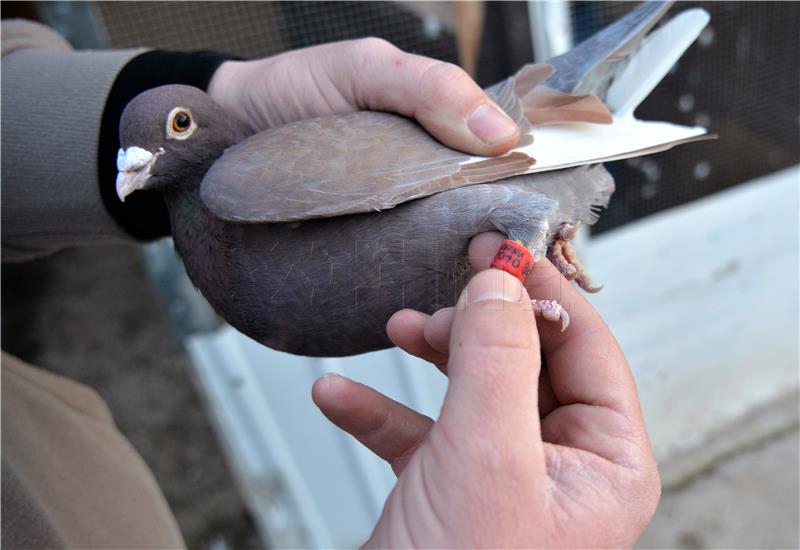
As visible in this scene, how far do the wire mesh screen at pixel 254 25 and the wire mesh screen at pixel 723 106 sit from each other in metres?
1.04

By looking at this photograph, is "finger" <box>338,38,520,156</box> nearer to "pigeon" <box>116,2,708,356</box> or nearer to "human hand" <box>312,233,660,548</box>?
"pigeon" <box>116,2,708,356</box>

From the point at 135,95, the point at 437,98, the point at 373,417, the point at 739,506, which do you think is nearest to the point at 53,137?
the point at 135,95

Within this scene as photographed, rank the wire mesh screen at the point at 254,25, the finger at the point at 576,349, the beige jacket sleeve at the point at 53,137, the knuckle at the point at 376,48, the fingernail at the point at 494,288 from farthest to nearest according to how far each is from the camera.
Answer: the wire mesh screen at the point at 254,25, the beige jacket sleeve at the point at 53,137, the knuckle at the point at 376,48, the finger at the point at 576,349, the fingernail at the point at 494,288

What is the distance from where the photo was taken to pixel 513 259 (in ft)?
4.11

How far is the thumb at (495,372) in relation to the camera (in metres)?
0.98

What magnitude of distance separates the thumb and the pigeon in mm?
272

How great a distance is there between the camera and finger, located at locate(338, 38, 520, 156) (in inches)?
60.2

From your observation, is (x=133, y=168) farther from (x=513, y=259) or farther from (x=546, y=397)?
(x=546, y=397)

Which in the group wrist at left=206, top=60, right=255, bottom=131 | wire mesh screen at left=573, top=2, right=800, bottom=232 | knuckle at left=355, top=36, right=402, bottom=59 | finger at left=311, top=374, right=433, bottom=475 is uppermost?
knuckle at left=355, top=36, right=402, bottom=59

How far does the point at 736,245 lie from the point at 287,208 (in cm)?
299

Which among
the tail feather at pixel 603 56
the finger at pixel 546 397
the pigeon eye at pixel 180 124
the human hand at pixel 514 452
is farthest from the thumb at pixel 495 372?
the tail feather at pixel 603 56

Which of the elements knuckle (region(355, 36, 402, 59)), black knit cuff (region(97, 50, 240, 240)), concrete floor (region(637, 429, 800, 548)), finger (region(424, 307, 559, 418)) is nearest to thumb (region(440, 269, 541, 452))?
finger (region(424, 307, 559, 418))

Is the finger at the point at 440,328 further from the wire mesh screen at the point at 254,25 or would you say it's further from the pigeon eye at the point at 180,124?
the wire mesh screen at the point at 254,25

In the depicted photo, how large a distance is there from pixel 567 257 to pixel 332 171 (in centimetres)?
62
